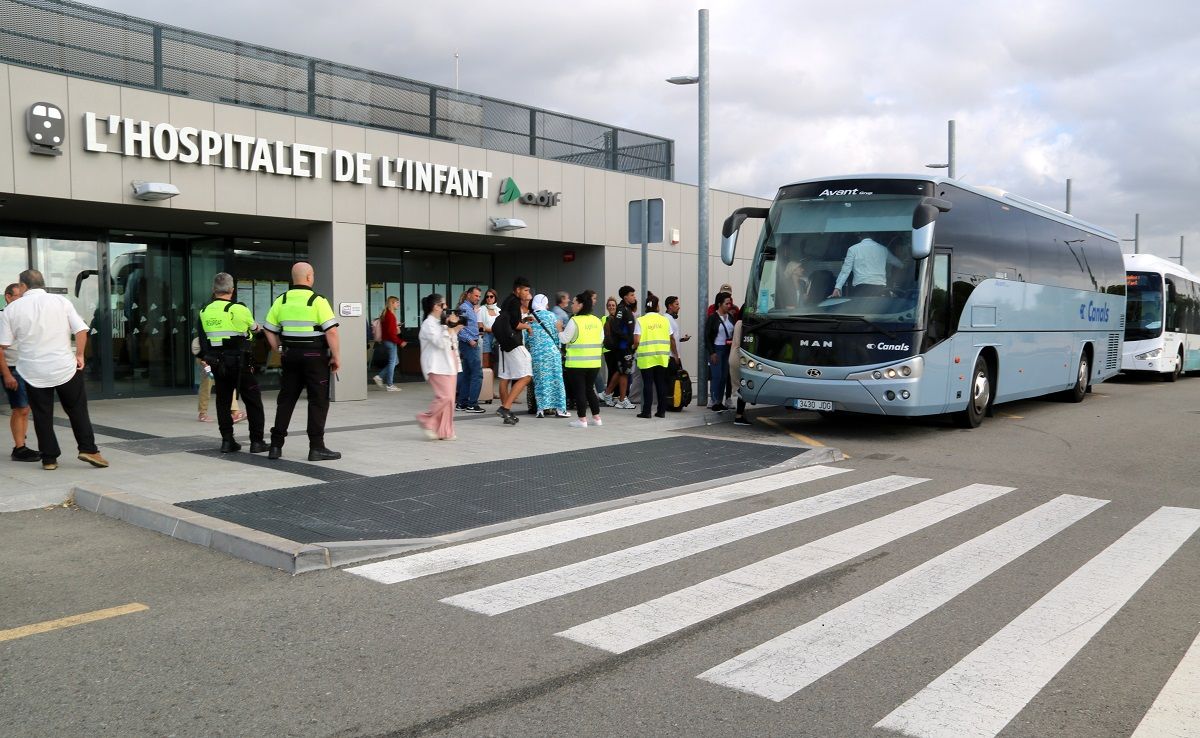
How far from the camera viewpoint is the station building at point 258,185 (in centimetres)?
1312

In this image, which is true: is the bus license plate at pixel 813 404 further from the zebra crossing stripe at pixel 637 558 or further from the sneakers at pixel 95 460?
the sneakers at pixel 95 460

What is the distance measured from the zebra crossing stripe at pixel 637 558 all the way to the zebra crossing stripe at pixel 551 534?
50cm

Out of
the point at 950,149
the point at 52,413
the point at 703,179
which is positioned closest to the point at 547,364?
the point at 703,179

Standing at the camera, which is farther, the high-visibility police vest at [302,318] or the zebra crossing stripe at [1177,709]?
the high-visibility police vest at [302,318]

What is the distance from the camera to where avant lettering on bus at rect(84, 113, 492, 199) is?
13367 millimetres

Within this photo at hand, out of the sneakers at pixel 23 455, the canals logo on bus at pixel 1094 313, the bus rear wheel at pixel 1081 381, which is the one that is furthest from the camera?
the bus rear wheel at pixel 1081 381

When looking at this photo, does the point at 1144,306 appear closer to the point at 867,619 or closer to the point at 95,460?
the point at 867,619

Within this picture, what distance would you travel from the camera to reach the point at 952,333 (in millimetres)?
12258

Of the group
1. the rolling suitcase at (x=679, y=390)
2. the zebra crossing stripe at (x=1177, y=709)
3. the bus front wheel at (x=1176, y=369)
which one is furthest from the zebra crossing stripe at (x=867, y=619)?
the bus front wheel at (x=1176, y=369)

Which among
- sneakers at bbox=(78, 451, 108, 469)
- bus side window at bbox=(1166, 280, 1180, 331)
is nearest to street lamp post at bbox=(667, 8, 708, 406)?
sneakers at bbox=(78, 451, 108, 469)

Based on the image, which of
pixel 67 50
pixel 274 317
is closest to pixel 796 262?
pixel 274 317

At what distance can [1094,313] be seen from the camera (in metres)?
18.1

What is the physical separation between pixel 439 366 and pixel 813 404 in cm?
472

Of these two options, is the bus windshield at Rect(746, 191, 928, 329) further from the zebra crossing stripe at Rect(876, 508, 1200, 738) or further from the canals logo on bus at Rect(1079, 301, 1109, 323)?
the canals logo on bus at Rect(1079, 301, 1109, 323)
